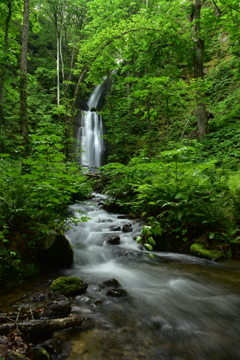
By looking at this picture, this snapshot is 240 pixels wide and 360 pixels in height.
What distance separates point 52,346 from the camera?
80.7 inches

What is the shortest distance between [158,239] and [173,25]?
9690 millimetres

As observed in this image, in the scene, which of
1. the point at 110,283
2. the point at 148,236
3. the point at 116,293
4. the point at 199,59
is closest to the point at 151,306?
the point at 116,293

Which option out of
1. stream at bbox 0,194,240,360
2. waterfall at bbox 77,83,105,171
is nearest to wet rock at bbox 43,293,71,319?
stream at bbox 0,194,240,360

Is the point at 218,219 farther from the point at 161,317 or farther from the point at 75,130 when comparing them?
the point at 75,130

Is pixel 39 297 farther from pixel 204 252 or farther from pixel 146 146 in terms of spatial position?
pixel 146 146

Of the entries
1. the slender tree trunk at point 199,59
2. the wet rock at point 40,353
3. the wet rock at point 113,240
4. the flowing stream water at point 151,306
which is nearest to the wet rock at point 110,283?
the flowing stream water at point 151,306

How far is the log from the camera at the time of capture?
206 centimetres

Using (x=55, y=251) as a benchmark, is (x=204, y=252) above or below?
below

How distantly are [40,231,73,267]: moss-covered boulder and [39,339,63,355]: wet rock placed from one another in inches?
76.1

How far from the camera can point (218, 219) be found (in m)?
4.79

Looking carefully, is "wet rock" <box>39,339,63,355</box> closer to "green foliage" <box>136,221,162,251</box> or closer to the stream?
the stream

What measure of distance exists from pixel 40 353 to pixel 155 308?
1632 millimetres

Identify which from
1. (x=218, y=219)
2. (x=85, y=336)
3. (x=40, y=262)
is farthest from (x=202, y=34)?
(x=85, y=336)

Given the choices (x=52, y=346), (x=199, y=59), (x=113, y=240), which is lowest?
(x=52, y=346)
